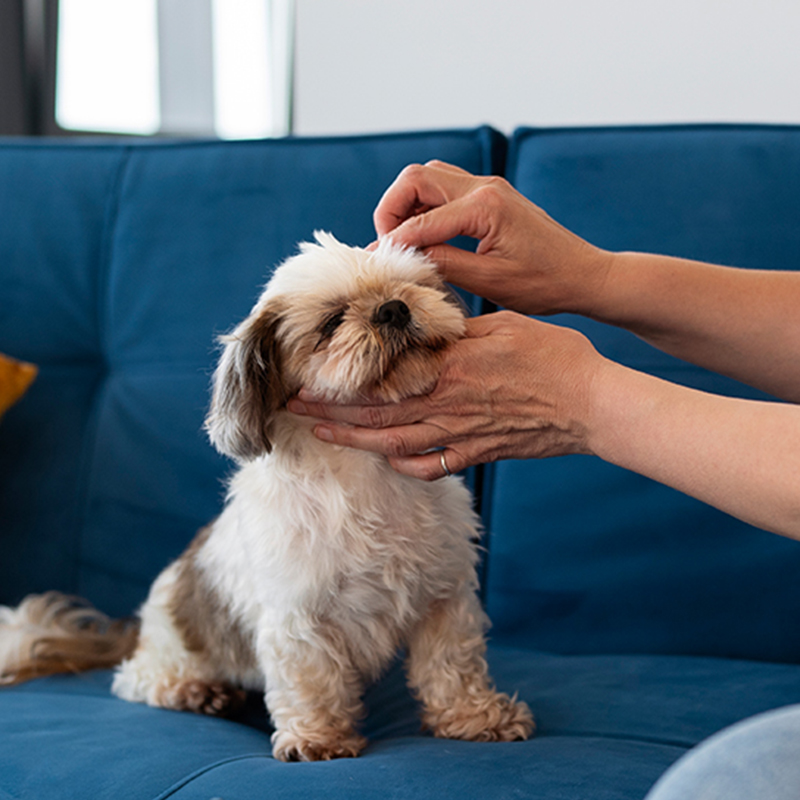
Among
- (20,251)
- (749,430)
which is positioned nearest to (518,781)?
(749,430)

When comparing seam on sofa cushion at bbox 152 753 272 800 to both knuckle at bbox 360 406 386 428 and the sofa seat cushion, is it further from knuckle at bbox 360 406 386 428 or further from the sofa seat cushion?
knuckle at bbox 360 406 386 428

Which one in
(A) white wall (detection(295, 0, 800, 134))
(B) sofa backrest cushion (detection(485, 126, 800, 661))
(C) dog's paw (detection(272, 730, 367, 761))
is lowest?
(C) dog's paw (detection(272, 730, 367, 761))

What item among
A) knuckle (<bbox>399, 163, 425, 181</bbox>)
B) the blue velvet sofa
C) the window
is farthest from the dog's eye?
the window

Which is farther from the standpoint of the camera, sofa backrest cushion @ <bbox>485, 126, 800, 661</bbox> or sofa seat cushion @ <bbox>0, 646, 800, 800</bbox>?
sofa backrest cushion @ <bbox>485, 126, 800, 661</bbox>

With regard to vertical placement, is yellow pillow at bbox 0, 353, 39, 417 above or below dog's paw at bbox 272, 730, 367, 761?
above

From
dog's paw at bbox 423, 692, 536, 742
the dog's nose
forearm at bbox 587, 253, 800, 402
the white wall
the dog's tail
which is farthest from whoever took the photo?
the white wall

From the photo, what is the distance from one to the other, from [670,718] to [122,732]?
75cm

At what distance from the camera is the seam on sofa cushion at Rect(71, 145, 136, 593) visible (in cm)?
164

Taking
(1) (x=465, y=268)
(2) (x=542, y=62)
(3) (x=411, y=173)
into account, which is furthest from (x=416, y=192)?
(2) (x=542, y=62)

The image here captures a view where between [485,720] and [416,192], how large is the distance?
0.74 m

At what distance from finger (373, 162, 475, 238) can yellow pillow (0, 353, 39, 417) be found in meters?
0.85

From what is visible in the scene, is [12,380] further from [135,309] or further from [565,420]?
[565,420]

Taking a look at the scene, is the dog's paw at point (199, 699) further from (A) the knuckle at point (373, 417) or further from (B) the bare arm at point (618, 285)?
(B) the bare arm at point (618, 285)

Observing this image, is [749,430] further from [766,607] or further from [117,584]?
[117,584]
